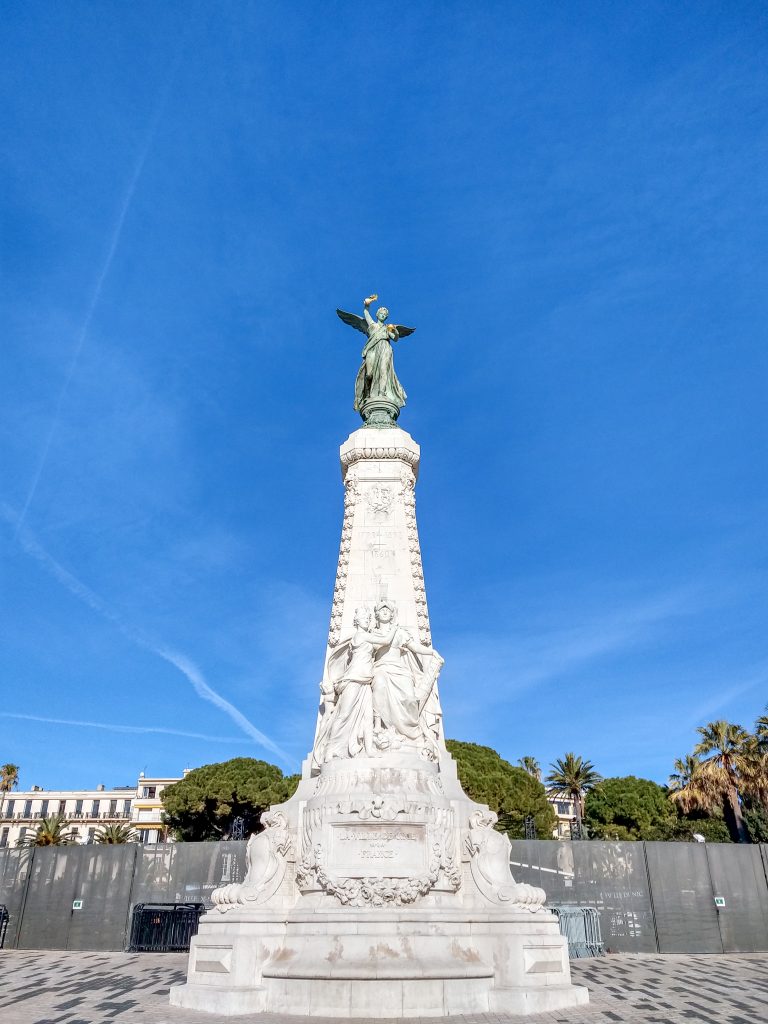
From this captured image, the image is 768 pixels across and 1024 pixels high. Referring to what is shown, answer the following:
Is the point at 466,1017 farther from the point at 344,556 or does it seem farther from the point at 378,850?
the point at 344,556

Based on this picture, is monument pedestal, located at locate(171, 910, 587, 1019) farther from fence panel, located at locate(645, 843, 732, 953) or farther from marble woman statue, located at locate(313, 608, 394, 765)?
fence panel, located at locate(645, 843, 732, 953)

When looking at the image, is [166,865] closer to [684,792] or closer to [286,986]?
[286,986]

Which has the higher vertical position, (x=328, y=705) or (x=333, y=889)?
(x=328, y=705)

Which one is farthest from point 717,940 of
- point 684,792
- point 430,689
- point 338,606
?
point 684,792

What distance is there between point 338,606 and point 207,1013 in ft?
21.1

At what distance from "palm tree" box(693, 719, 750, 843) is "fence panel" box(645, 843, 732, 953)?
1461 centimetres

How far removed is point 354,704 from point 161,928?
951 cm

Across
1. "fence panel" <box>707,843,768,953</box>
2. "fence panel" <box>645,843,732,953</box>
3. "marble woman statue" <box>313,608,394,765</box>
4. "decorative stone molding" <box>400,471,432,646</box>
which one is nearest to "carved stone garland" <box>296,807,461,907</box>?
"marble woman statue" <box>313,608,394,765</box>

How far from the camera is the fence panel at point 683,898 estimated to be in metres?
16.0

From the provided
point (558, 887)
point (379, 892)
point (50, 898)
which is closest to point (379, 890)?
point (379, 892)

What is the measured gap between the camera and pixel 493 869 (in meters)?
10.1

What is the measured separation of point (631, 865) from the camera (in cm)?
1662

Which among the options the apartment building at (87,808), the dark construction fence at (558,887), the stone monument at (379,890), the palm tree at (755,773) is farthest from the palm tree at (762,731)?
the apartment building at (87,808)

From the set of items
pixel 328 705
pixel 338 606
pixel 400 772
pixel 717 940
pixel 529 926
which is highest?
pixel 338 606
